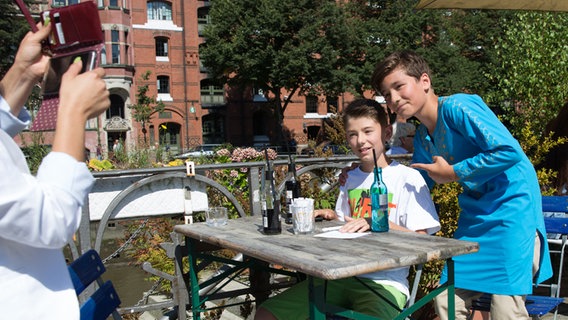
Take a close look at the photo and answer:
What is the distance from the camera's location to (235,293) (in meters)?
3.19

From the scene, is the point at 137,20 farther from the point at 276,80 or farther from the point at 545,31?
the point at 545,31

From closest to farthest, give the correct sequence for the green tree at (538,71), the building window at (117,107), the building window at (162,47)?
1. the green tree at (538,71)
2. the building window at (117,107)
3. the building window at (162,47)

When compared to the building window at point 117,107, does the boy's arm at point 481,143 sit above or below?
below

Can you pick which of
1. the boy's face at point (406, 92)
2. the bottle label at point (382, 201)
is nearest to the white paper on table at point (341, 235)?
the bottle label at point (382, 201)

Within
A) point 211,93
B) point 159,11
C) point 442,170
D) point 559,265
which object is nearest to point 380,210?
point 442,170

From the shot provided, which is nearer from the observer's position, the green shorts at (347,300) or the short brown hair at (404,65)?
the green shorts at (347,300)

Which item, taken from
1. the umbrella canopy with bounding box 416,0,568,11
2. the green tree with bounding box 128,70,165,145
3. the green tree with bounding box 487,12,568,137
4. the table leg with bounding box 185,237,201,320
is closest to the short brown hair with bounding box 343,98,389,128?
the table leg with bounding box 185,237,201,320

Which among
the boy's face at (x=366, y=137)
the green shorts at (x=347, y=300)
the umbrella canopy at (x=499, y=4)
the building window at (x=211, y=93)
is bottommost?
the green shorts at (x=347, y=300)

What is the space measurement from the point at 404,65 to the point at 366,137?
463 mm

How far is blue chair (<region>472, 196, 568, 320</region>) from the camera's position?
2412 mm

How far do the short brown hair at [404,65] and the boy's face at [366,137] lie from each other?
28 centimetres

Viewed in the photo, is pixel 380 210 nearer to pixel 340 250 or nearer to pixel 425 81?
pixel 340 250

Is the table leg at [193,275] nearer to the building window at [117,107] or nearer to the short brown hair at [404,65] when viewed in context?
the short brown hair at [404,65]

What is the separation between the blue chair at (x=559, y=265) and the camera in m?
2.41
